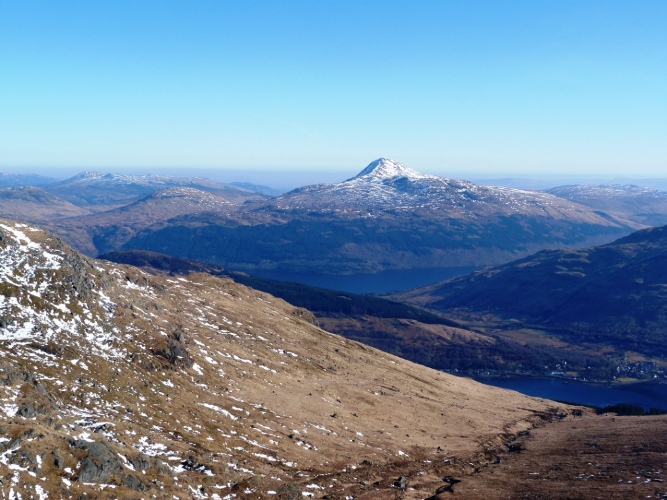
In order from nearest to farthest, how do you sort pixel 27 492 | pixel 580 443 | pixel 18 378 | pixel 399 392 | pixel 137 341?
pixel 27 492, pixel 18 378, pixel 137 341, pixel 580 443, pixel 399 392

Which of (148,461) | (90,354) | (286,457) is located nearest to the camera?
(148,461)

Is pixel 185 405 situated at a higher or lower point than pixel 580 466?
higher

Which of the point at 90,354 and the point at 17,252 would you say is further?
the point at 17,252

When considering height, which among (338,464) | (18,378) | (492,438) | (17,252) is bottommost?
(492,438)

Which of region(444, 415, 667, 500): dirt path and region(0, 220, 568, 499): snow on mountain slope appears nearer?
region(0, 220, 568, 499): snow on mountain slope

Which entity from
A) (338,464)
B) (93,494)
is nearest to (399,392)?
(338,464)

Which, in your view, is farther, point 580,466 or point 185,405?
point 580,466

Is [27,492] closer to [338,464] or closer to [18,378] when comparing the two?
[18,378]

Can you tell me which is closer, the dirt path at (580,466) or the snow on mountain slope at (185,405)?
the snow on mountain slope at (185,405)
